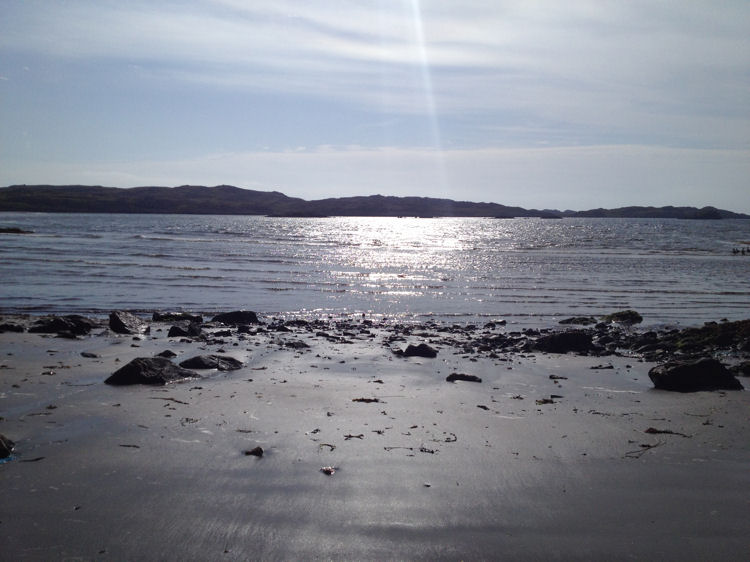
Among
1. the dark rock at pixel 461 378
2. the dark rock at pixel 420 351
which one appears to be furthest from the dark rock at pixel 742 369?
the dark rock at pixel 420 351

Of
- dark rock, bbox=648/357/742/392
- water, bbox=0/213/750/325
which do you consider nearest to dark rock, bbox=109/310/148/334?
water, bbox=0/213/750/325

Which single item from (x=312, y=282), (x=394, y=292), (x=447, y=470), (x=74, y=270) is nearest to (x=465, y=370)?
(x=447, y=470)

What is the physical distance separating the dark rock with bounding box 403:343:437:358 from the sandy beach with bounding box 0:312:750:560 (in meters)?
1.45

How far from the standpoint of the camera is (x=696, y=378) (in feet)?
30.1

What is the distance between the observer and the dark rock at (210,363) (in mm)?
9922

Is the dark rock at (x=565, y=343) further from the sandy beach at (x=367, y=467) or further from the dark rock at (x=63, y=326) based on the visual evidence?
the dark rock at (x=63, y=326)

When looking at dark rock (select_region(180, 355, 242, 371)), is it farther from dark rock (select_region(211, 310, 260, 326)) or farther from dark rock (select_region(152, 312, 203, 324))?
dark rock (select_region(152, 312, 203, 324))

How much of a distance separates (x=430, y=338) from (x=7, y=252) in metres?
31.6

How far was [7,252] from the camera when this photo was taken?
3616 centimetres

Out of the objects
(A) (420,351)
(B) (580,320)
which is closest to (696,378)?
(A) (420,351)

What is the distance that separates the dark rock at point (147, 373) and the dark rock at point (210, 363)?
2.10ft

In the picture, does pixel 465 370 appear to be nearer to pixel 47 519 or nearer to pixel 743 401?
pixel 743 401

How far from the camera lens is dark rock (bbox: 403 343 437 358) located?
38.1ft

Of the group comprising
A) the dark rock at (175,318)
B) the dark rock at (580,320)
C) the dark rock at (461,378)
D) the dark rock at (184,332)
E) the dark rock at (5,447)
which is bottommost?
the dark rock at (175,318)
